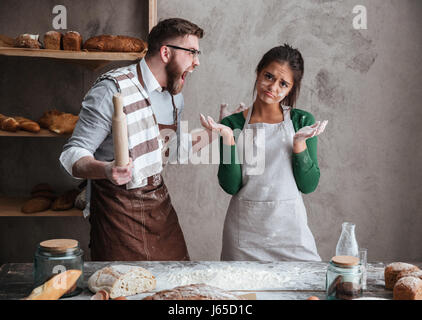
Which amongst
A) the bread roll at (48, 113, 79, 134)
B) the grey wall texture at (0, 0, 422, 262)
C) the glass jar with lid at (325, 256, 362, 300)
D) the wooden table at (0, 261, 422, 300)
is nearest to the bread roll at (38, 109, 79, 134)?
the bread roll at (48, 113, 79, 134)

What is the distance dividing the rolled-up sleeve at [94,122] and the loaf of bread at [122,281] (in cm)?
69

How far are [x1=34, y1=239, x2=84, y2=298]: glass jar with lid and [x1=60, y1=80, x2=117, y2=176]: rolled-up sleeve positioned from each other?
68 cm

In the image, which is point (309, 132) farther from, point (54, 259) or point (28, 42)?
point (28, 42)

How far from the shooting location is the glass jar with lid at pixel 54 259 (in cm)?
121

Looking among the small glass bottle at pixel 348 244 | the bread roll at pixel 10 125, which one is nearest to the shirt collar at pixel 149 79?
the bread roll at pixel 10 125

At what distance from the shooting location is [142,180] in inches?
79.6

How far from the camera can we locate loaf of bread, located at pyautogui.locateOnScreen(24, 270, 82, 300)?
44.9 inches

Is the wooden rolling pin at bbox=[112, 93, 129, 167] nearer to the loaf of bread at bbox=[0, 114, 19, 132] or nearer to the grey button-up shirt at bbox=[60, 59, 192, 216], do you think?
the grey button-up shirt at bbox=[60, 59, 192, 216]

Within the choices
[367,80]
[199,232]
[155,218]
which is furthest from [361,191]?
[155,218]

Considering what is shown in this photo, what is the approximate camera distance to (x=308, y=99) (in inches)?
119

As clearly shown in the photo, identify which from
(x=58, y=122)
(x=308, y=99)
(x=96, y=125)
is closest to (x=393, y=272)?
(x=96, y=125)

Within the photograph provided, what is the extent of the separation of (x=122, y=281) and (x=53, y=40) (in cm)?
173

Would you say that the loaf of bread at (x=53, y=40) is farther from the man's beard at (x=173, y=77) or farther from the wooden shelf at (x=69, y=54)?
the man's beard at (x=173, y=77)

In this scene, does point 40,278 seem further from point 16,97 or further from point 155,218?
point 16,97
